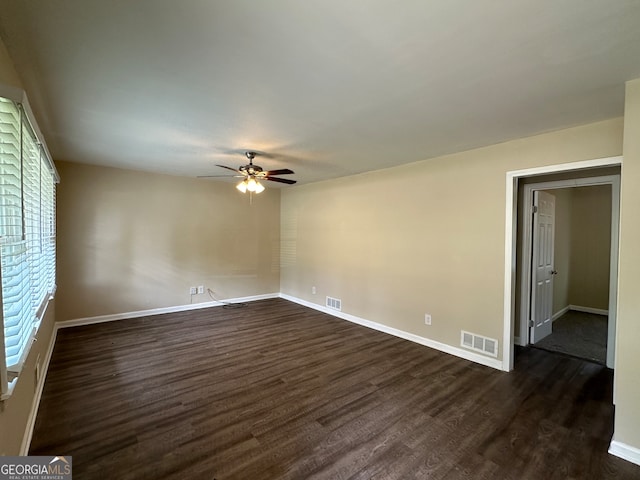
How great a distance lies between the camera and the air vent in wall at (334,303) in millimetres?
5117

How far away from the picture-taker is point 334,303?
205 inches

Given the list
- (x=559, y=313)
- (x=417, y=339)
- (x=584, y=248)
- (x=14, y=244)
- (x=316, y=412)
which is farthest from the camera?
(x=584, y=248)

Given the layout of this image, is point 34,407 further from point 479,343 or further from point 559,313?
point 559,313

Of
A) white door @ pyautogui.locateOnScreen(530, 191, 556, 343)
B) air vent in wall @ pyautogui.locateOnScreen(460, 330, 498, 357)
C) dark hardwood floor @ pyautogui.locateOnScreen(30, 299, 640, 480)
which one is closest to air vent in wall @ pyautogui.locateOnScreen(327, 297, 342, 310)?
dark hardwood floor @ pyautogui.locateOnScreen(30, 299, 640, 480)

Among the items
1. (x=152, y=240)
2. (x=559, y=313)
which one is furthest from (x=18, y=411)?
(x=559, y=313)

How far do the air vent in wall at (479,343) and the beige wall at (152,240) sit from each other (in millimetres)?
4123

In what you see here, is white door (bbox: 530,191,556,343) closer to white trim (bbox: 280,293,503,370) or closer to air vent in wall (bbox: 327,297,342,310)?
white trim (bbox: 280,293,503,370)

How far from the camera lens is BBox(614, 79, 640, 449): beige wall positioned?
186cm

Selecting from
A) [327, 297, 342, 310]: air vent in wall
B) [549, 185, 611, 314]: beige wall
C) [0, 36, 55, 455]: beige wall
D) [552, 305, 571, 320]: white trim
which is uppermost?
[549, 185, 611, 314]: beige wall

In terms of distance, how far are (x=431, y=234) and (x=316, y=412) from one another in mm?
2531

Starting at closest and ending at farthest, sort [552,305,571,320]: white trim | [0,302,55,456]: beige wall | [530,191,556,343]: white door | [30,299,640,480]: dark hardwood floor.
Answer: [0,302,55,456]: beige wall
[30,299,640,480]: dark hardwood floor
[530,191,556,343]: white door
[552,305,571,320]: white trim

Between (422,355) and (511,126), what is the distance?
2.65 m

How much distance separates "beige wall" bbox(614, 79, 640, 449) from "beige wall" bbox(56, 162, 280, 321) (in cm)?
542

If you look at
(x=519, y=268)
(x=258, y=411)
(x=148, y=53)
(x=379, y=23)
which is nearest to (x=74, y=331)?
(x=258, y=411)
